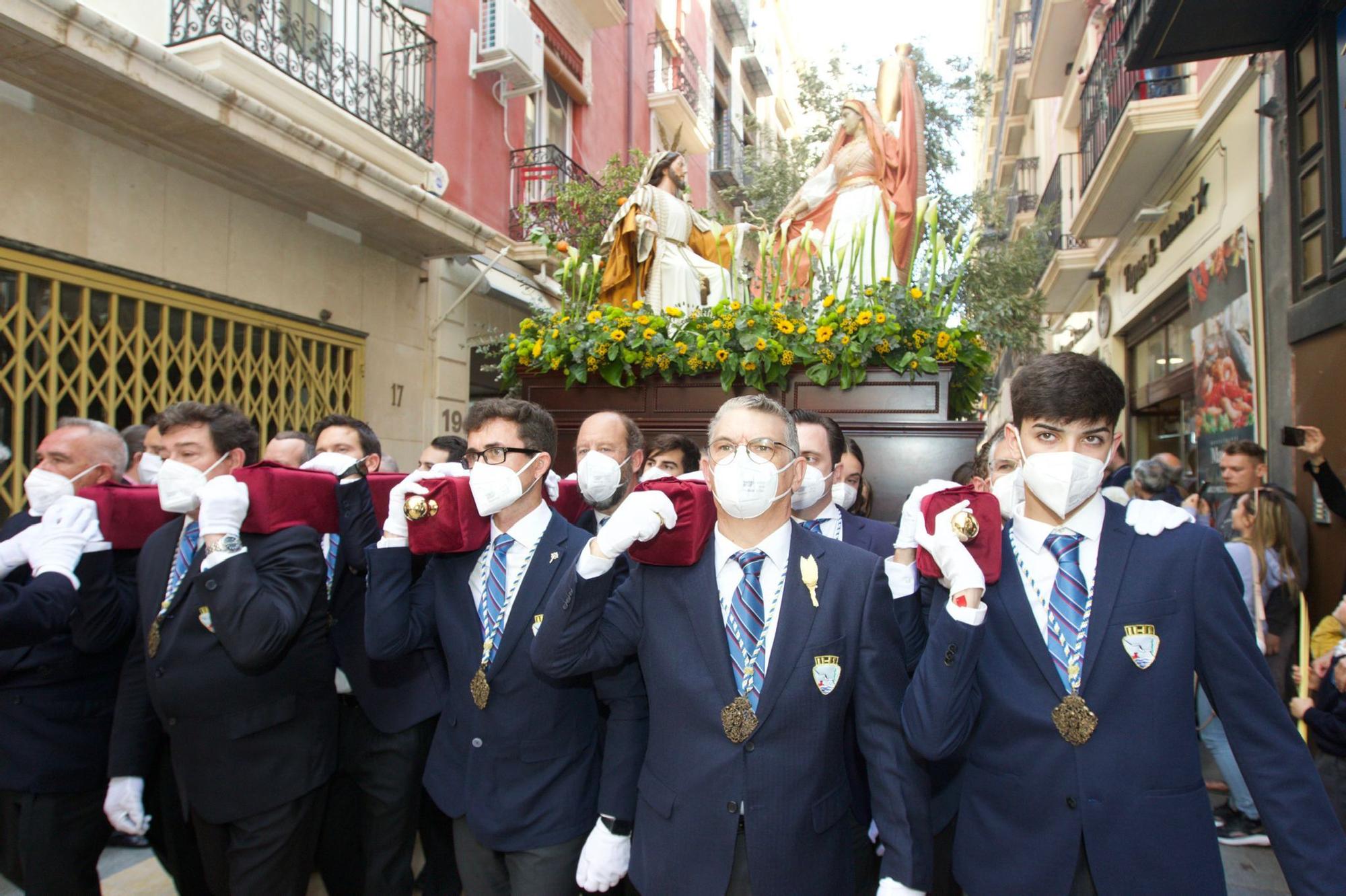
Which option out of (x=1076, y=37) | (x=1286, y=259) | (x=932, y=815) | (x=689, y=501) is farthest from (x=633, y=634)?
(x=1076, y=37)

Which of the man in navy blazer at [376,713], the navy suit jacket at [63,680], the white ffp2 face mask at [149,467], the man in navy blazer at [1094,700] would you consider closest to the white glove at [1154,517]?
the man in navy blazer at [1094,700]

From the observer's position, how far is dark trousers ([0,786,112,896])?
2838 millimetres

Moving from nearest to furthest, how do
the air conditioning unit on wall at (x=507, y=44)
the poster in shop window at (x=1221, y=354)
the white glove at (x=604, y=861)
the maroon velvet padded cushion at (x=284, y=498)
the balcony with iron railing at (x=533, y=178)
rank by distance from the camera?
1. the white glove at (x=604, y=861)
2. the maroon velvet padded cushion at (x=284, y=498)
3. the poster in shop window at (x=1221, y=354)
4. the air conditioning unit on wall at (x=507, y=44)
5. the balcony with iron railing at (x=533, y=178)

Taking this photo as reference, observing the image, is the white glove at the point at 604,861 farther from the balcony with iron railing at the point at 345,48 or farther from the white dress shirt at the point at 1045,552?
the balcony with iron railing at the point at 345,48

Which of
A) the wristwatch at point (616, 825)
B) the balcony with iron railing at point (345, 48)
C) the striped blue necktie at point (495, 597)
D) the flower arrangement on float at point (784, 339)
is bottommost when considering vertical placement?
the wristwatch at point (616, 825)

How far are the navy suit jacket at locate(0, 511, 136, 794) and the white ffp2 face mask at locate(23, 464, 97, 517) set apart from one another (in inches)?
9.1

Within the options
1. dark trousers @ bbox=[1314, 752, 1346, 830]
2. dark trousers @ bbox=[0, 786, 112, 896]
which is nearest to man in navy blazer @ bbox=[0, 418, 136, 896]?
dark trousers @ bbox=[0, 786, 112, 896]

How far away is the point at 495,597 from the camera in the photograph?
2660 mm

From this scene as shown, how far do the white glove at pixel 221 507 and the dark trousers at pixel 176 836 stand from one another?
3.50ft

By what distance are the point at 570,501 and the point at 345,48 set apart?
7.58 meters

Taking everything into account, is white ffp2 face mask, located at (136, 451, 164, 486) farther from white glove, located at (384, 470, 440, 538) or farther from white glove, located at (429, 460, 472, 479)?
white glove, located at (384, 470, 440, 538)

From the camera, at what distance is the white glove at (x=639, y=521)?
2.11 meters

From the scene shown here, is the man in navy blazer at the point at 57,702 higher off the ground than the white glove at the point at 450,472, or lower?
lower

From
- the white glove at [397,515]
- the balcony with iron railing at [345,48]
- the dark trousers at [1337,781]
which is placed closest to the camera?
the white glove at [397,515]
